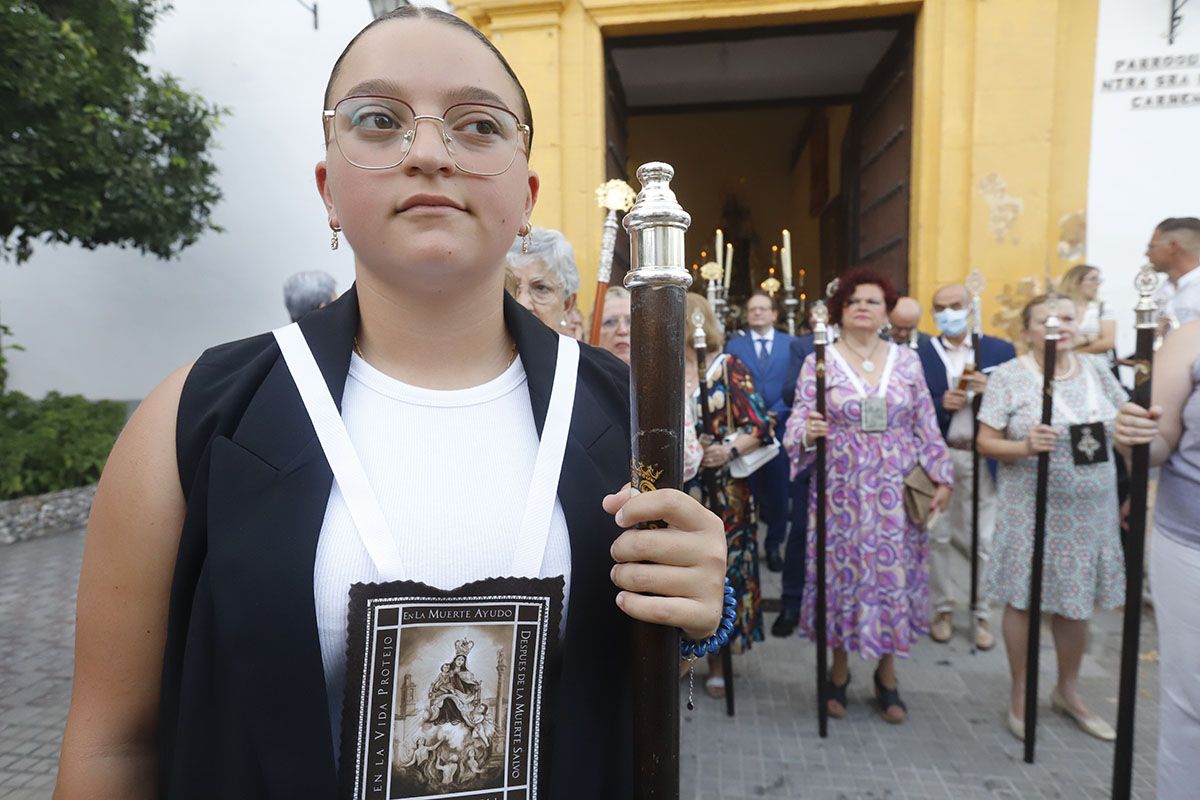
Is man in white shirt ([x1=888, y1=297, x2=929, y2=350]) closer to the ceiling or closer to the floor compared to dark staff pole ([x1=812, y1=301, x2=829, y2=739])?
closer to the ceiling

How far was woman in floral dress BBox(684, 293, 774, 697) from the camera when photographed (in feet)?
12.0

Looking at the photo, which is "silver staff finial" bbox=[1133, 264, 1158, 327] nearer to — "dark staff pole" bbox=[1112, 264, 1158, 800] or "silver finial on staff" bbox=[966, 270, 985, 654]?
"dark staff pole" bbox=[1112, 264, 1158, 800]

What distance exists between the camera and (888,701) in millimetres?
3588

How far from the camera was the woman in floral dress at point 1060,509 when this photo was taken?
3.33 metres

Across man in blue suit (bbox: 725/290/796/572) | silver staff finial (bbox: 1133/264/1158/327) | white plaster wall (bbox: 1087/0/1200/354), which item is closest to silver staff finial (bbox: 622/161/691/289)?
silver staff finial (bbox: 1133/264/1158/327)

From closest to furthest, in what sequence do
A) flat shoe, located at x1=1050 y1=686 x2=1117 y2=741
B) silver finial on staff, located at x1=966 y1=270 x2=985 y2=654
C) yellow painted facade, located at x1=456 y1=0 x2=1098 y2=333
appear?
flat shoe, located at x1=1050 y1=686 x2=1117 y2=741 < silver finial on staff, located at x1=966 y1=270 x2=985 y2=654 < yellow painted facade, located at x1=456 y1=0 x2=1098 y2=333

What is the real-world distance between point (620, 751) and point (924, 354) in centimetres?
443

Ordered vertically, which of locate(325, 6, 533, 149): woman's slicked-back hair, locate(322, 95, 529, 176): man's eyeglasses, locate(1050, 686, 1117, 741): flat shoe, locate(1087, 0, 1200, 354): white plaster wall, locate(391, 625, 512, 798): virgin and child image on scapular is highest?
locate(1087, 0, 1200, 354): white plaster wall

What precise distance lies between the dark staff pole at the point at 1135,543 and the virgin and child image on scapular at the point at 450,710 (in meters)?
2.37

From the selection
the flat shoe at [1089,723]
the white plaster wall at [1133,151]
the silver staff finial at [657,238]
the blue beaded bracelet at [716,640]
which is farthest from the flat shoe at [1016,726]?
the white plaster wall at [1133,151]

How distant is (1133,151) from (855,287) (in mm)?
4148

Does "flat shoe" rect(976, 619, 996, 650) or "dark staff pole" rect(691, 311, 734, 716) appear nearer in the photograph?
"dark staff pole" rect(691, 311, 734, 716)

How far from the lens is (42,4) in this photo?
539cm

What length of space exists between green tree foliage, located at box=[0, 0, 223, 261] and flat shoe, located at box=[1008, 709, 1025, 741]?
677 cm
